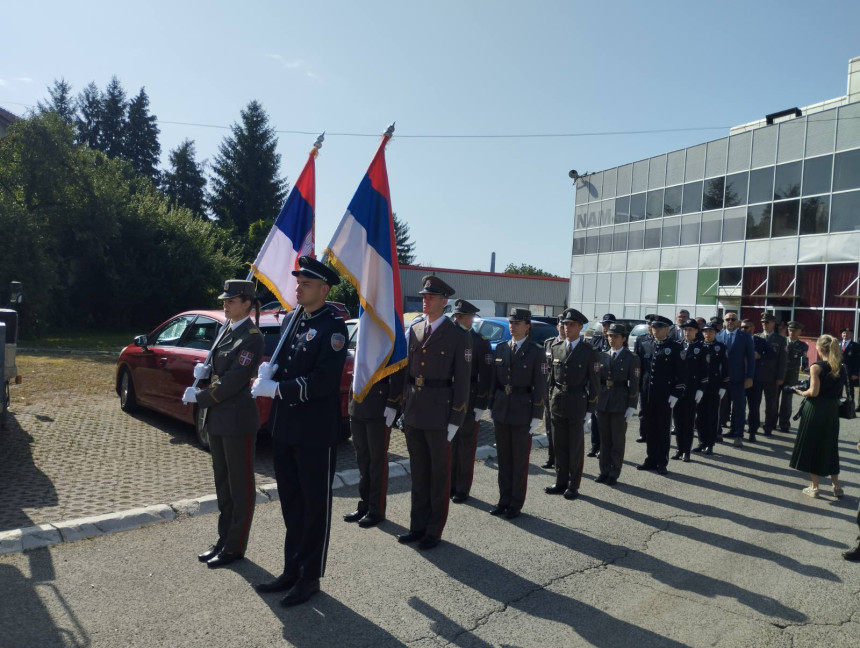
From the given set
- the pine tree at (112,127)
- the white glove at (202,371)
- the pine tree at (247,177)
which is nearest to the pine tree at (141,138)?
the pine tree at (112,127)

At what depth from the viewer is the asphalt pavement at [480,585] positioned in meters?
3.71

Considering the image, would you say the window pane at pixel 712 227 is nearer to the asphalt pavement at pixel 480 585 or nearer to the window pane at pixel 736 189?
the window pane at pixel 736 189

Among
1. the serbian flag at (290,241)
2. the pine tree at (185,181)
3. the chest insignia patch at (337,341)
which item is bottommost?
the chest insignia patch at (337,341)

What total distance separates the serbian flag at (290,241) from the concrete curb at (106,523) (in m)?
1.86

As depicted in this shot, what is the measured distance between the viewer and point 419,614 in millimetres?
3969

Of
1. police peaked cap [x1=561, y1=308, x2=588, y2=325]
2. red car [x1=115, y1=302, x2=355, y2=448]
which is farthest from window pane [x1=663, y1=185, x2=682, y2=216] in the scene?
police peaked cap [x1=561, y1=308, x2=588, y2=325]

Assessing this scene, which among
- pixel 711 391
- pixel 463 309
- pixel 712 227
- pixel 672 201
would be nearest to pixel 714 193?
pixel 712 227

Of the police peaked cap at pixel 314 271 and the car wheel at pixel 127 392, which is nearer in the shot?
the police peaked cap at pixel 314 271

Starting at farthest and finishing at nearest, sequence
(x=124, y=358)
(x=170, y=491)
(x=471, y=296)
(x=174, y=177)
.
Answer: (x=174, y=177) → (x=471, y=296) → (x=124, y=358) → (x=170, y=491)

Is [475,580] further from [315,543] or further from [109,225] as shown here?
[109,225]

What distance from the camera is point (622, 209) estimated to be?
3225 centimetres

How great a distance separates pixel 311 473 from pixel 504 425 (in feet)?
8.51

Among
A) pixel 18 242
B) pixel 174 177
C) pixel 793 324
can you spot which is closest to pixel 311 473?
pixel 793 324

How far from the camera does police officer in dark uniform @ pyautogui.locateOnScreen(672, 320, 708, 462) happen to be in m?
9.12
